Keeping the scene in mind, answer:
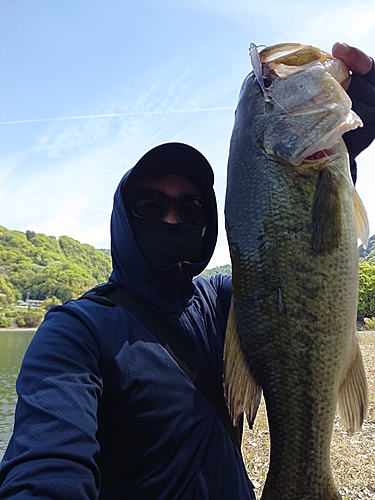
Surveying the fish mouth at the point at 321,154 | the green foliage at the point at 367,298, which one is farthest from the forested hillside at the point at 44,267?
the fish mouth at the point at 321,154

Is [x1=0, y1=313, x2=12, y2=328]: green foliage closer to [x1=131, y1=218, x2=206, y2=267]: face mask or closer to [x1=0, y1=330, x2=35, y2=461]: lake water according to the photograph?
[x1=0, y1=330, x2=35, y2=461]: lake water

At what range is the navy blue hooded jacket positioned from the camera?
4.58 ft

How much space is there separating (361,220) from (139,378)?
127 centimetres

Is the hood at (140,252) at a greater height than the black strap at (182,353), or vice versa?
the hood at (140,252)

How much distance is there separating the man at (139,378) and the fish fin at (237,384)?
102mm

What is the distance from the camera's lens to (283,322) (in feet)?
6.14

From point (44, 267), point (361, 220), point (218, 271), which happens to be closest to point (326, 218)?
point (361, 220)

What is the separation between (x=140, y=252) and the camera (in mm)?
2232

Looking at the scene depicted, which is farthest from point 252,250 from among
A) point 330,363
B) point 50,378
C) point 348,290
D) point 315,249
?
point 50,378

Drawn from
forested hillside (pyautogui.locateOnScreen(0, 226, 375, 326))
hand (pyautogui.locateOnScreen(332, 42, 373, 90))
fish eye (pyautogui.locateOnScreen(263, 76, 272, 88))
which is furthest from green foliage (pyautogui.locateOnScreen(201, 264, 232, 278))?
hand (pyautogui.locateOnScreen(332, 42, 373, 90))

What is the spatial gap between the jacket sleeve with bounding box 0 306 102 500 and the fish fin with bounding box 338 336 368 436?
3.57 feet

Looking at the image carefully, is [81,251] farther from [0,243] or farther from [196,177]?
[196,177]

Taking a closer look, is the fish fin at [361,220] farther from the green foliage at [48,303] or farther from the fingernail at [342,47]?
the green foliage at [48,303]

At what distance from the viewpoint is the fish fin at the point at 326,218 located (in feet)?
6.23
